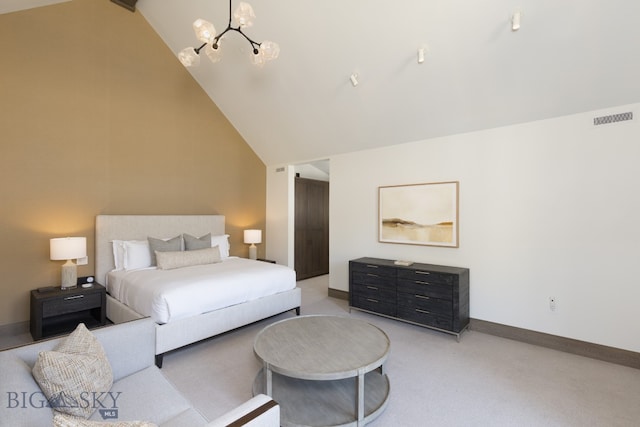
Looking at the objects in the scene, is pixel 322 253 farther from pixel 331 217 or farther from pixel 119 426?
pixel 119 426

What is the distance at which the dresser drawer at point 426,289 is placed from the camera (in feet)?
11.0

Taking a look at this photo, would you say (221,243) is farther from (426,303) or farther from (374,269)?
(426,303)

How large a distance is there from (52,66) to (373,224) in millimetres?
4637

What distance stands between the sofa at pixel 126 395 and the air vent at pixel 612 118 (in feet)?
12.4

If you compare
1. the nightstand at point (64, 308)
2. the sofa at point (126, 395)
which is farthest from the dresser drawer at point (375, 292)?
the nightstand at point (64, 308)

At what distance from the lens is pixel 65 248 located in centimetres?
329

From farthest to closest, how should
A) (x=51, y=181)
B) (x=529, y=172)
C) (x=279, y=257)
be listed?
1. (x=279, y=257)
2. (x=51, y=181)
3. (x=529, y=172)

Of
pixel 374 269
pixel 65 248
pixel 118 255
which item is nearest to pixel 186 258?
pixel 118 255

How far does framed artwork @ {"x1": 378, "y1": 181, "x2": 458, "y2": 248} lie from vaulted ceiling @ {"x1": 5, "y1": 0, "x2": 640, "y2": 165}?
739mm

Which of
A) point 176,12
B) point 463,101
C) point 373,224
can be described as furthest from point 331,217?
point 176,12

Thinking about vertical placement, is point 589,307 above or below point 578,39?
below

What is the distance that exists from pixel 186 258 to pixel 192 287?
3.36 ft

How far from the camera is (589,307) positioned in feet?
9.61

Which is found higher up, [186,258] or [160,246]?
[160,246]
